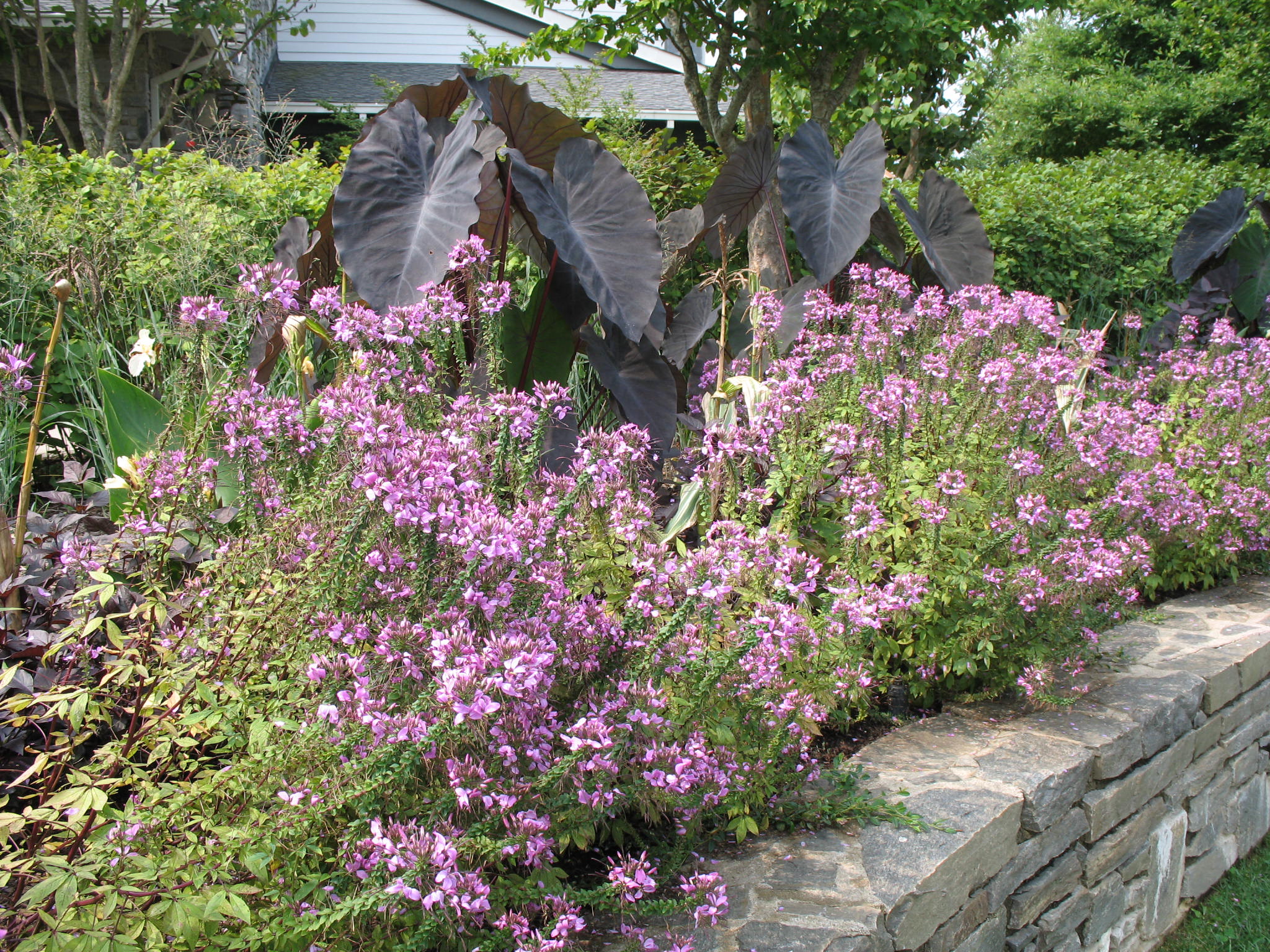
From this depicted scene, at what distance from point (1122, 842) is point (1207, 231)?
4999 mm

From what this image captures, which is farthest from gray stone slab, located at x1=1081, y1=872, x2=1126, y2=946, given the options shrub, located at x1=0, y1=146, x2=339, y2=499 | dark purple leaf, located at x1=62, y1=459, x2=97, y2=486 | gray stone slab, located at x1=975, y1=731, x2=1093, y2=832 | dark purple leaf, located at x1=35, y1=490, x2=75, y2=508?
shrub, located at x1=0, y1=146, x2=339, y2=499

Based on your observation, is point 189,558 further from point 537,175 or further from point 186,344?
point 537,175

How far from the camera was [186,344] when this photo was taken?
81.4 inches

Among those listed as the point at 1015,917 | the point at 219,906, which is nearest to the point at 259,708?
the point at 219,906

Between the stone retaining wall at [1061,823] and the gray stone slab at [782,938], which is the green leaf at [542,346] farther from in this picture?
the gray stone slab at [782,938]

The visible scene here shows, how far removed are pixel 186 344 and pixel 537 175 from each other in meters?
1.16

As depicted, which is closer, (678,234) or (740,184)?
(678,234)

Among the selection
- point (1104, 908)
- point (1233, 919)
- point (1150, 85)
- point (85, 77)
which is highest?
point (1150, 85)

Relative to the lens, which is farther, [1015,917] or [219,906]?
[1015,917]

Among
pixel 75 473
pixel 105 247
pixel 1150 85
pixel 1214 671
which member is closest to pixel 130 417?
pixel 75 473

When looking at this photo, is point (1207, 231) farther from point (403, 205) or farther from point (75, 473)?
point (75, 473)

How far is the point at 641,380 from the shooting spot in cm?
302

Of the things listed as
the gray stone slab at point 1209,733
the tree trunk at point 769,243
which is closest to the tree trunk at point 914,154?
the tree trunk at point 769,243

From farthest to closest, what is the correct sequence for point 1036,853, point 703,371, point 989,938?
point 703,371
point 1036,853
point 989,938
